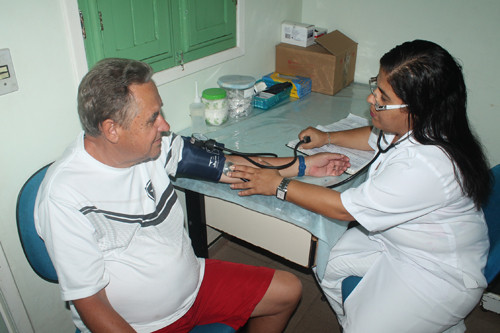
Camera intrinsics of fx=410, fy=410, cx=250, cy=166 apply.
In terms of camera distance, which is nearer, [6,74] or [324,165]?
[6,74]

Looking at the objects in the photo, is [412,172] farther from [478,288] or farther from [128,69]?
[128,69]

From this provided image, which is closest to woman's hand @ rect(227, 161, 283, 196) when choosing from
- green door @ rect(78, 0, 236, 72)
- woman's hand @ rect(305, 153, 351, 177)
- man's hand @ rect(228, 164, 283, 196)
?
man's hand @ rect(228, 164, 283, 196)

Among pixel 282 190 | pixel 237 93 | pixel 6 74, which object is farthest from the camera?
pixel 237 93

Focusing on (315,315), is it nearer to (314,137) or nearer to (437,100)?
(314,137)

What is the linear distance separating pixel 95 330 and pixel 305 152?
98 centimetres

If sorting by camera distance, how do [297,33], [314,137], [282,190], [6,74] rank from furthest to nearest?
[297,33]
[314,137]
[282,190]
[6,74]

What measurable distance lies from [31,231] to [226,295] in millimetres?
616

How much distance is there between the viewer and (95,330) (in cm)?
106

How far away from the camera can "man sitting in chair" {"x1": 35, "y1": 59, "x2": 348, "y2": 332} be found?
1.01 meters

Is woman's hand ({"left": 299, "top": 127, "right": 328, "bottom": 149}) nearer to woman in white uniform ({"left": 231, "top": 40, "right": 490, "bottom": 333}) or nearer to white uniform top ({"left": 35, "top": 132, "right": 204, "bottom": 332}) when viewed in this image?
woman in white uniform ({"left": 231, "top": 40, "right": 490, "bottom": 333})

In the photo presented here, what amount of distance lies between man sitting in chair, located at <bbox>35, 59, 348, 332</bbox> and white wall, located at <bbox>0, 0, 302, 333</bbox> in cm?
23

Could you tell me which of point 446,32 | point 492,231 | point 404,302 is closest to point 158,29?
point 404,302

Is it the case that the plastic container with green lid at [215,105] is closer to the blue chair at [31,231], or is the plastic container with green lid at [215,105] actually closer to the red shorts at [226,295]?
the red shorts at [226,295]

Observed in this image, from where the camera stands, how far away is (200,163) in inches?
55.5
